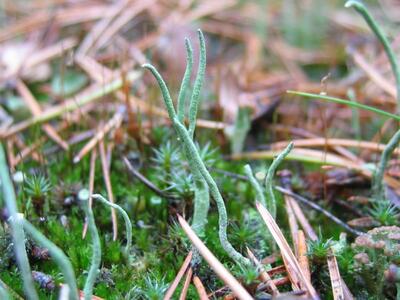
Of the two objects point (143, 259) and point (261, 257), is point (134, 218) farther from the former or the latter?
point (261, 257)

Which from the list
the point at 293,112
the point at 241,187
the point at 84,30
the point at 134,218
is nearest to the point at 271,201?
the point at 241,187

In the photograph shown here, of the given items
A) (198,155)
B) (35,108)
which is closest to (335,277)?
(198,155)

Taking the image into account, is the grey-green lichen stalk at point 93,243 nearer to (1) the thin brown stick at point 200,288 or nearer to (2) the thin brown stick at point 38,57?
(1) the thin brown stick at point 200,288

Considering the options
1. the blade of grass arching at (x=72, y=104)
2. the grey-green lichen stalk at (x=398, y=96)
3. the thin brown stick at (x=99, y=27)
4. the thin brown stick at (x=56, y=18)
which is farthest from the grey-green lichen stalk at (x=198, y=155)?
the thin brown stick at (x=56, y=18)

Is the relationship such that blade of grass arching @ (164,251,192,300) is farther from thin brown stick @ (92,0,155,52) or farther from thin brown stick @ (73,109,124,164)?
thin brown stick @ (92,0,155,52)

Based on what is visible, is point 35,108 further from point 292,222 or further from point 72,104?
point 292,222
